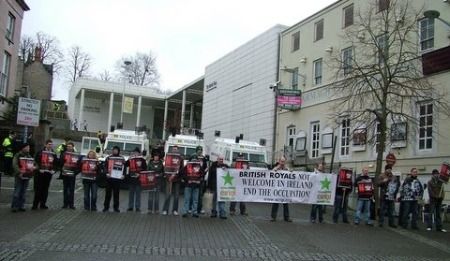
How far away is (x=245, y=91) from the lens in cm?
4200

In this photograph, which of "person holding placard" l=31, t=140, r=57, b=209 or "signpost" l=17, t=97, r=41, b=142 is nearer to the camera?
"person holding placard" l=31, t=140, r=57, b=209

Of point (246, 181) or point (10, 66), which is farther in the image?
point (10, 66)

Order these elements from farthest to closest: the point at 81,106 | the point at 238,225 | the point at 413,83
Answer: the point at 81,106 < the point at 413,83 < the point at 238,225

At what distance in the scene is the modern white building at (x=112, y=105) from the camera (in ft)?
204

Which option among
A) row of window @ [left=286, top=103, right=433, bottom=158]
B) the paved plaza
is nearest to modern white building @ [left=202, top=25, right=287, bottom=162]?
row of window @ [left=286, top=103, right=433, bottom=158]

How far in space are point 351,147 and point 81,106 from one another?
39.3m

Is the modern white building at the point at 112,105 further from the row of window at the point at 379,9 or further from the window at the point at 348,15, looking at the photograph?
the window at the point at 348,15

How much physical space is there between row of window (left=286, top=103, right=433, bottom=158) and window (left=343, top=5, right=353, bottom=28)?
534 cm

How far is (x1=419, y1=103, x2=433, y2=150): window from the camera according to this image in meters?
23.6

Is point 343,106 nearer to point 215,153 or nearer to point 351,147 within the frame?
point 351,147

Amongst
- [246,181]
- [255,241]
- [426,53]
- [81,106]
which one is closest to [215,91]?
[81,106]

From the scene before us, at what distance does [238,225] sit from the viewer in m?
15.1

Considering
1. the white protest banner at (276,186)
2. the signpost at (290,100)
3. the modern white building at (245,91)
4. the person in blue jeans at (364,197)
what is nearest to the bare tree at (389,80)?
the person in blue jeans at (364,197)

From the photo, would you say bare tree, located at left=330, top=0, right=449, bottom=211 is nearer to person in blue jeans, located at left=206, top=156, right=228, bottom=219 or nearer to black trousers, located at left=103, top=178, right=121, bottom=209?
person in blue jeans, located at left=206, top=156, right=228, bottom=219
